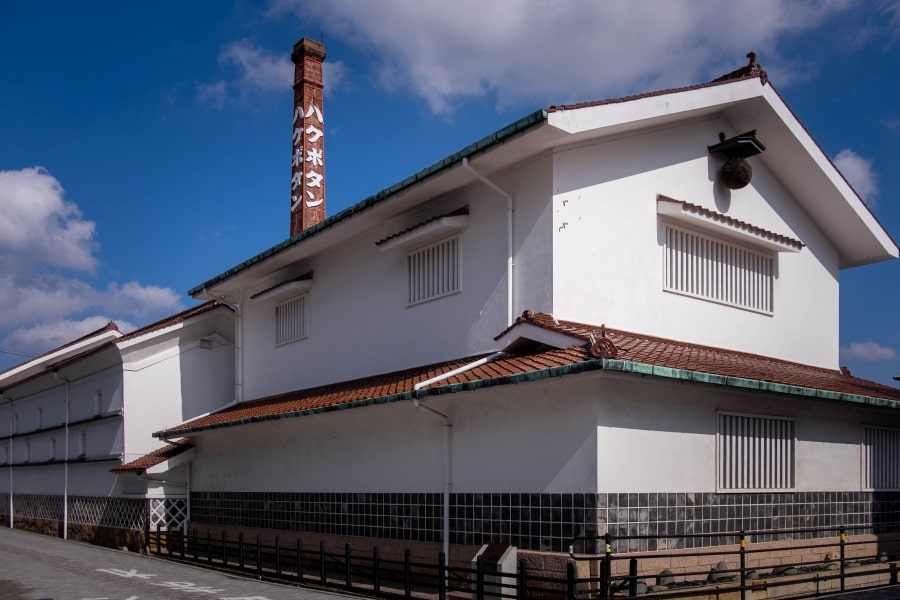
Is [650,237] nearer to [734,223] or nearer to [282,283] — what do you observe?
[734,223]

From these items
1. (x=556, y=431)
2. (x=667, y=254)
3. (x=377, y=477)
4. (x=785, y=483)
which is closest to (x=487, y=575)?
(x=556, y=431)

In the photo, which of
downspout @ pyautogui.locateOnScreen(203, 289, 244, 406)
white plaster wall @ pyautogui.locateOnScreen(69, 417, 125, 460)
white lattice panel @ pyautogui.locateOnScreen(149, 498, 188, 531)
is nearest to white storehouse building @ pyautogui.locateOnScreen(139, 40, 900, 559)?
downspout @ pyautogui.locateOnScreen(203, 289, 244, 406)

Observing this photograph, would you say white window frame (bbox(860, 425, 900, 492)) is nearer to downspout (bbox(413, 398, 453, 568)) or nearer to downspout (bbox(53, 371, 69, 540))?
downspout (bbox(413, 398, 453, 568))

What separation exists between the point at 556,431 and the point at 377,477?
485 cm

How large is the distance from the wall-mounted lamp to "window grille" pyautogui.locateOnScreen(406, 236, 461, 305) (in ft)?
17.6

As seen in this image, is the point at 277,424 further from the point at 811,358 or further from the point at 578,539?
the point at 811,358

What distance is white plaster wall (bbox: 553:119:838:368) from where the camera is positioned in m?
14.6

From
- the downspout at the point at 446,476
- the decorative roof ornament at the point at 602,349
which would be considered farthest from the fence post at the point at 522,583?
the decorative roof ornament at the point at 602,349

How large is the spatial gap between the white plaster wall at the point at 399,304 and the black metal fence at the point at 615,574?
13.1 feet

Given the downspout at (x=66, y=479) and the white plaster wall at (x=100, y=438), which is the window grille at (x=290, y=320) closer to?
the white plaster wall at (x=100, y=438)

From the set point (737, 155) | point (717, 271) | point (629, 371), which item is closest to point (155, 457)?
point (717, 271)

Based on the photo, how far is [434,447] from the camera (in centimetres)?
1470

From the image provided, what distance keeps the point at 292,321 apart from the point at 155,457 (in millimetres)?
5449

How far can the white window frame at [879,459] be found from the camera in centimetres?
1647
